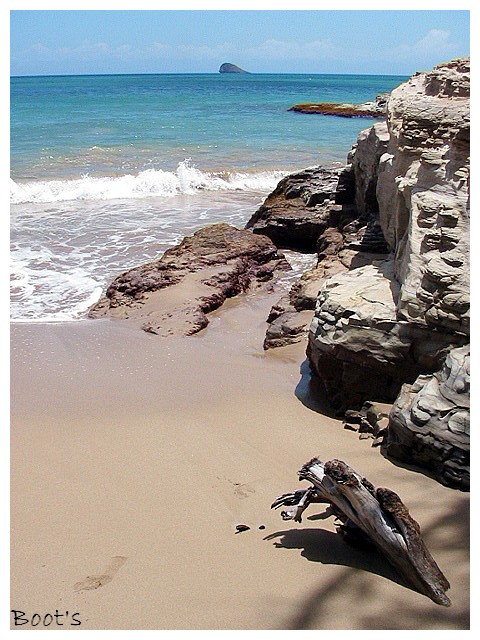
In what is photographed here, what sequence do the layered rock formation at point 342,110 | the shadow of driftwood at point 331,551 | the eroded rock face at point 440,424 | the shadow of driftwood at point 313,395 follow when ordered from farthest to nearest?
the layered rock formation at point 342,110 → the shadow of driftwood at point 313,395 → the eroded rock face at point 440,424 → the shadow of driftwood at point 331,551

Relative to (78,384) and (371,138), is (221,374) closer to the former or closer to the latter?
(78,384)

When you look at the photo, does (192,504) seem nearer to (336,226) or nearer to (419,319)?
(419,319)

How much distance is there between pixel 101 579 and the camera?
101 inches

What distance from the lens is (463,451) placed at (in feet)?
A: 9.91

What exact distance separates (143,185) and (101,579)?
509 inches

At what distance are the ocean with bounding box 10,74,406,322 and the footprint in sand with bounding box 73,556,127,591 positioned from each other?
3.97 meters

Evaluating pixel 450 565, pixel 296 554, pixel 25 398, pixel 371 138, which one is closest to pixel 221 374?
pixel 25 398

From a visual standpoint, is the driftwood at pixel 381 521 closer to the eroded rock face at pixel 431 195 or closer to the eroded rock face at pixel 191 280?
the eroded rock face at pixel 431 195

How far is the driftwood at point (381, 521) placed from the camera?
7.63 feet

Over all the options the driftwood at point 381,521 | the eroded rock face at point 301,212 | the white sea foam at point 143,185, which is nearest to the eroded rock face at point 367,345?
the driftwood at point 381,521

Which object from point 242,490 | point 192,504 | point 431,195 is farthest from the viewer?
point 431,195

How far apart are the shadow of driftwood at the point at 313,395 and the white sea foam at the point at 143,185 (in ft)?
31.9

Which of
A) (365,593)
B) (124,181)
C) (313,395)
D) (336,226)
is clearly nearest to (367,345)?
(313,395)

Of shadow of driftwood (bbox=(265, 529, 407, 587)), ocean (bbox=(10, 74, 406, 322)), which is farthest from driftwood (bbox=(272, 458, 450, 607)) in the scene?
ocean (bbox=(10, 74, 406, 322))
